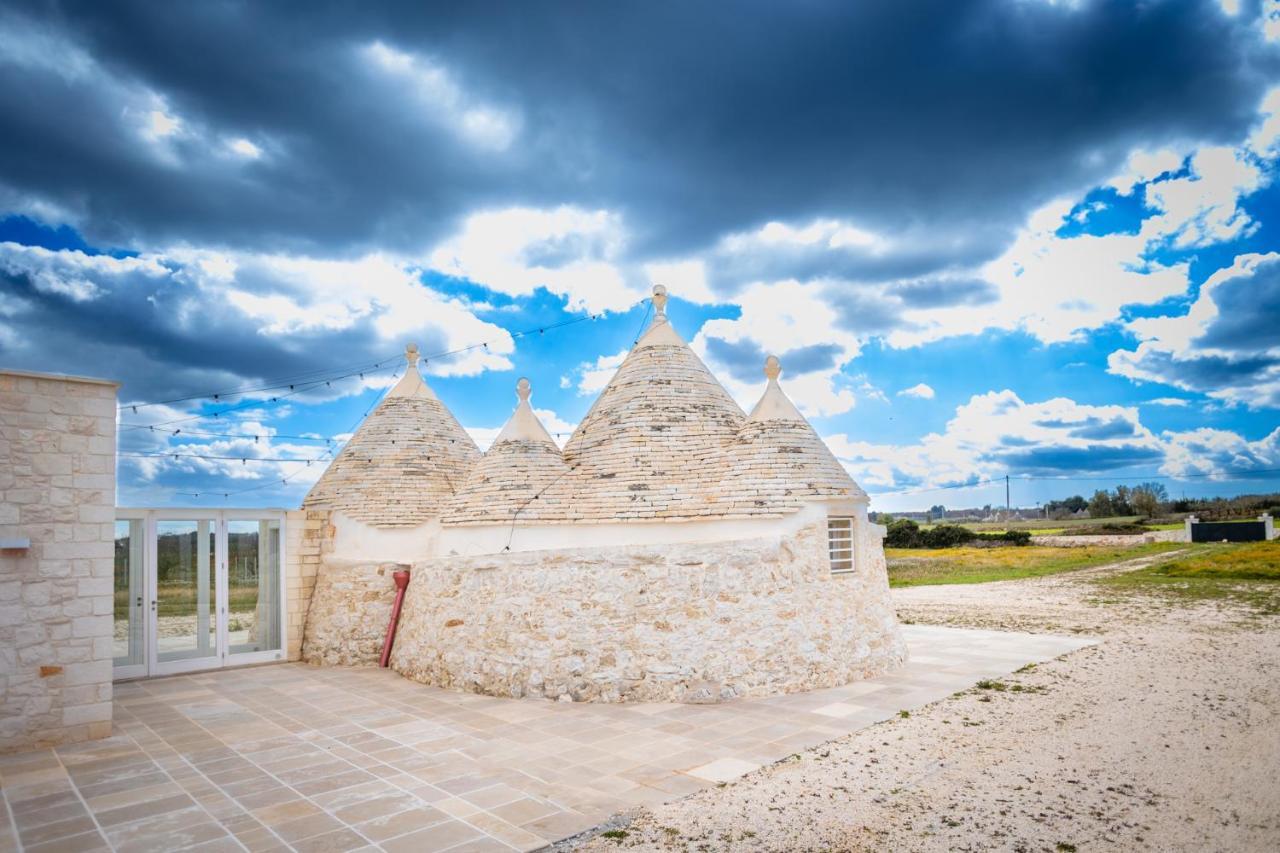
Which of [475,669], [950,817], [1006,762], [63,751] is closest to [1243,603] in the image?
[1006,762]

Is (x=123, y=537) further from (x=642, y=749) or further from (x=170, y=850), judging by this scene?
(x=642, y=749)

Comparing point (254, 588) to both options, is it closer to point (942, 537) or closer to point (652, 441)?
point (652, 441)

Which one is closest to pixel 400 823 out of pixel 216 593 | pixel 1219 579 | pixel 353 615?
pixel 353 615

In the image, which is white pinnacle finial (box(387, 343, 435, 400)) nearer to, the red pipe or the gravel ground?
the red pipe

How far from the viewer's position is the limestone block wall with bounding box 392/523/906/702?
9.44 meters

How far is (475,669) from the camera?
1023cm

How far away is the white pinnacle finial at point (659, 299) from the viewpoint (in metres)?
13.9

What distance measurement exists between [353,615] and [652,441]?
20.9 ft

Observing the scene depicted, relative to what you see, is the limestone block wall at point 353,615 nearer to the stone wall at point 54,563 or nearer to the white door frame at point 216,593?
the white door frame at point 216,593

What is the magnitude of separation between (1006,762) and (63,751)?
391 inches

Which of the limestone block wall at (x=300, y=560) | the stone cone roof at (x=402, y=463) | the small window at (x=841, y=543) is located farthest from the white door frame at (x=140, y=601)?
the small window at (x=841, y=543)

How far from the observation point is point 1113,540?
41.3 meters

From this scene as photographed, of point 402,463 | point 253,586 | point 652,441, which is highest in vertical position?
point 652,441

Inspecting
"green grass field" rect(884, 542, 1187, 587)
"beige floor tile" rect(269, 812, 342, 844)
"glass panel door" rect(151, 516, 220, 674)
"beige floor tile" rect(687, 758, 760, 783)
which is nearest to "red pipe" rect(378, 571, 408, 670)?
"glass panel door" rect(151, 516, 220, 674)
